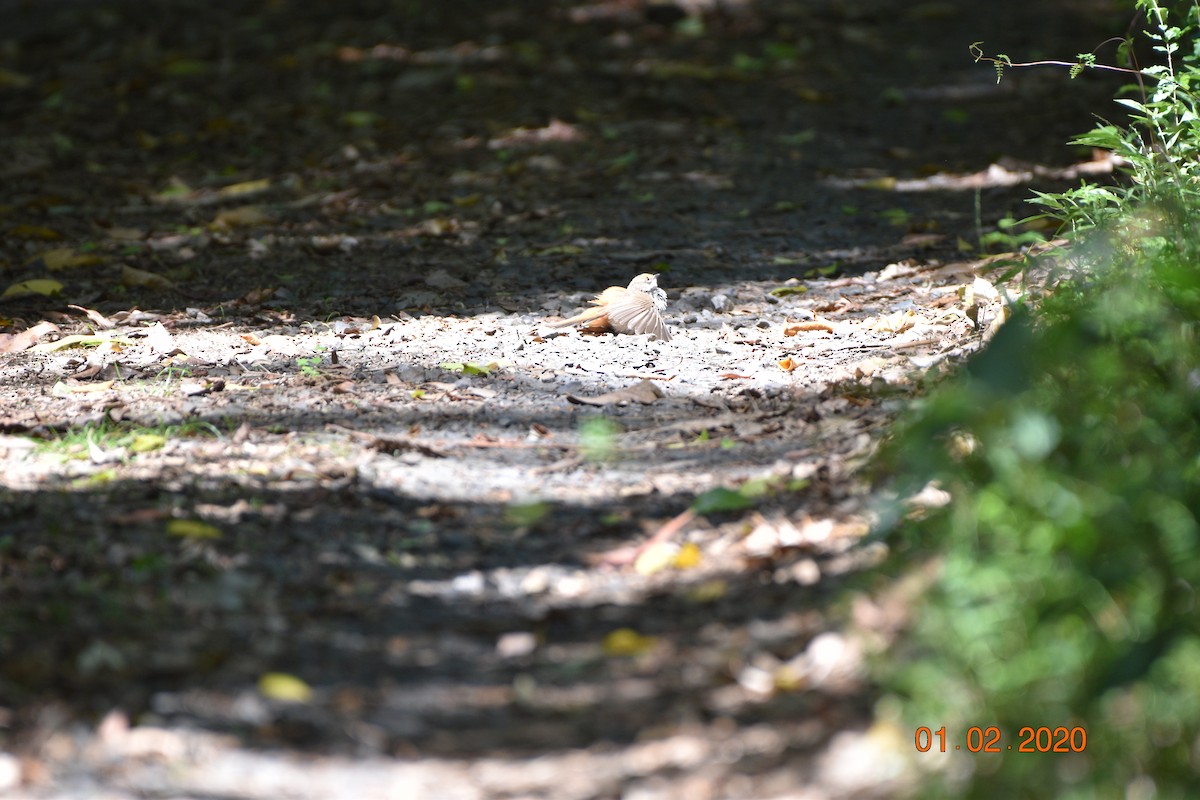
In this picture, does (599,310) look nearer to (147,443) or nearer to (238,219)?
(147,443)

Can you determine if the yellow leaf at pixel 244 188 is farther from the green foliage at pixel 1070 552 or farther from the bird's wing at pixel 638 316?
the green foliage at pixel 1070 552

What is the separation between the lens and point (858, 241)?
520 cm

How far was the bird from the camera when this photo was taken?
406 centimetres

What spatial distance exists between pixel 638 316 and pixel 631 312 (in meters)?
0.03

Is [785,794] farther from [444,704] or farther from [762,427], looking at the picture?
[762,427]

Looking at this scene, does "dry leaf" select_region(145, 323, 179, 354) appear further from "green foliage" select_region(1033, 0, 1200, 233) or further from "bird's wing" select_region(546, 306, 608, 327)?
"green foliage" select_region(1033, 0, 1200, 233)

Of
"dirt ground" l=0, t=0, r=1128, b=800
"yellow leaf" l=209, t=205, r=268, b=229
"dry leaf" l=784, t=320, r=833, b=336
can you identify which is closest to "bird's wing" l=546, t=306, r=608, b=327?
"dirt ground" l=0, t=0, r=1128, b=800

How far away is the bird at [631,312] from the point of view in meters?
4.06

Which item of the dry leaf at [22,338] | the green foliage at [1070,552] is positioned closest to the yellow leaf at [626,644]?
the green foliage at [1070,552]

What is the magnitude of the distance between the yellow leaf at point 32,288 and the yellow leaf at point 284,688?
3.19m

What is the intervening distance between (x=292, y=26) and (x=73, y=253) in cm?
361

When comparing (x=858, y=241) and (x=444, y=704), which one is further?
(x=858, y=241)

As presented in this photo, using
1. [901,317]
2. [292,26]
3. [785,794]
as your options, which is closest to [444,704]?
[785,794]

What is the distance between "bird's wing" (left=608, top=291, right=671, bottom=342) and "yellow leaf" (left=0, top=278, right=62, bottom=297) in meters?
2.21
